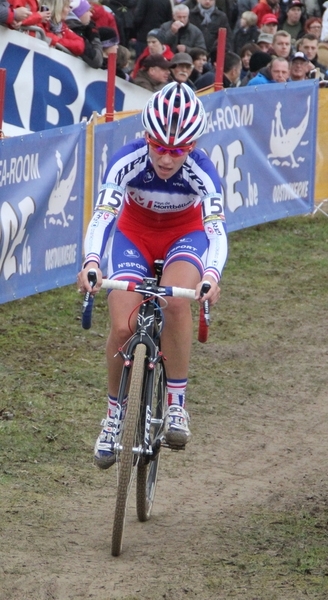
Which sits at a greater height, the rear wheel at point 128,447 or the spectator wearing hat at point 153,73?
the rear wheel at point 128,447

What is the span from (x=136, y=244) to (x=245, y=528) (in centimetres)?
172

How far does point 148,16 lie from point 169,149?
467 inches

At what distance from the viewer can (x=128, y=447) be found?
4.92 metres

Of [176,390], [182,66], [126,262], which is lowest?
[182,66]

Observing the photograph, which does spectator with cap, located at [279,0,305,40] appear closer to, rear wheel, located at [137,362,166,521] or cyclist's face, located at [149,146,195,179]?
cyclist's face, located at [149,146,195,179]

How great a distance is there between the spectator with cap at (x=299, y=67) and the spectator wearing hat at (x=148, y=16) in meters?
3.36

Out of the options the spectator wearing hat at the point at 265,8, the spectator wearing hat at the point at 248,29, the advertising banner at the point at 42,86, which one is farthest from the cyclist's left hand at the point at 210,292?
the spectator wearing hat at the point at 265,8

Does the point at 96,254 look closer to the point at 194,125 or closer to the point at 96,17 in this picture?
the point at 194,125

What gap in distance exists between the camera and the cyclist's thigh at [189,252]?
5.46 m

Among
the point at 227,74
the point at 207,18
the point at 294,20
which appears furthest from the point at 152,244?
the point at 294,20

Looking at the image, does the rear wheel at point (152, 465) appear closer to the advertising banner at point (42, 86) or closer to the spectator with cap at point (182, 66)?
the advertising banner at point (42, 86)

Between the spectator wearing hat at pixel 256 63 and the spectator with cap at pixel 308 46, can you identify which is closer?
the spectator wearing hat at pixel 256 63

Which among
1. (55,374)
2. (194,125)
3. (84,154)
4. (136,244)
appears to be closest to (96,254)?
(136,244)

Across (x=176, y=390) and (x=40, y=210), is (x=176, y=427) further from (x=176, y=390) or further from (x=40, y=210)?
(x=40, y=210)
